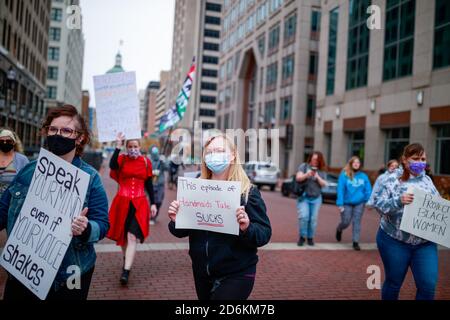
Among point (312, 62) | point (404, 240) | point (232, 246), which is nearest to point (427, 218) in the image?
point (404, 240)

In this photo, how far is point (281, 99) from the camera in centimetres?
4200

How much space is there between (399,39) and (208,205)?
22133mm

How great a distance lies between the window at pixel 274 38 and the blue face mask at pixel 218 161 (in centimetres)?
4097

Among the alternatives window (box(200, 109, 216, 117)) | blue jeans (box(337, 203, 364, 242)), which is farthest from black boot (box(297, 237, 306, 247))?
window (box(200, 109, 216, 117))

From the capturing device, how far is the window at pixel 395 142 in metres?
22.5

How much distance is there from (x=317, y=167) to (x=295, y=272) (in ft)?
9.65

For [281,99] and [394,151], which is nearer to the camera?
[394,151]

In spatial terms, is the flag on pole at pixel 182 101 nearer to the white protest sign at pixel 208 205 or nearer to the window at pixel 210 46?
the white protest sign at pixel 208 205

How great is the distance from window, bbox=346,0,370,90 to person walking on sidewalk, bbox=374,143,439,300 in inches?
873

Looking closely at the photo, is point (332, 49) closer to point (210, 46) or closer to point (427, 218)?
point (427, 218)

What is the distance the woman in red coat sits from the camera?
5.72 meters
